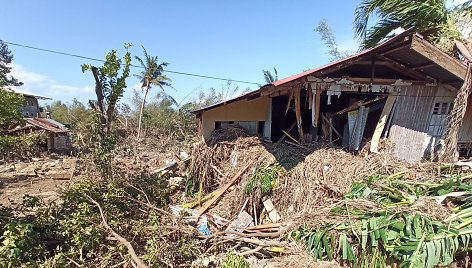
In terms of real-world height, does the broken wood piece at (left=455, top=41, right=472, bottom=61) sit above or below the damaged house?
above

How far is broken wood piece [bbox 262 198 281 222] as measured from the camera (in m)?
5.73

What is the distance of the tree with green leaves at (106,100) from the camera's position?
5547 millimetres

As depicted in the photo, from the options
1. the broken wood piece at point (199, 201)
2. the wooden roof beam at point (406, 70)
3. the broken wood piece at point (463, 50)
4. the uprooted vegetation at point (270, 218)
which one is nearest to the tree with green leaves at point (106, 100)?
the uprooted vegetation at point (270, 218)

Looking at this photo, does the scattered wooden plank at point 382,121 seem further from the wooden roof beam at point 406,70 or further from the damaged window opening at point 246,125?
the damaged window opening at point 246,125

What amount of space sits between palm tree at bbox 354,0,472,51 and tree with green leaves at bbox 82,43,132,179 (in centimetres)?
721

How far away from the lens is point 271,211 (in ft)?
19.2

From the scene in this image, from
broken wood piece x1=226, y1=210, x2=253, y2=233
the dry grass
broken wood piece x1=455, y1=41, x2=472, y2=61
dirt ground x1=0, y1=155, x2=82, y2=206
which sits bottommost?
dirt ground x1=0, y1=155, x2=82, y2=206

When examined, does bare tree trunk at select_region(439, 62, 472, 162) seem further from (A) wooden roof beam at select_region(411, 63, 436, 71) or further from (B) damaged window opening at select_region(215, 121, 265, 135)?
(B) damaged window opening at select_region(215, 121, 265, 135)

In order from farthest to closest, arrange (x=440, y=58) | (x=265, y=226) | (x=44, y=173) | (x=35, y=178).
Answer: (x=44, y=173), (x=35, y=178), (x=265, y=226), (x=440, y=58)

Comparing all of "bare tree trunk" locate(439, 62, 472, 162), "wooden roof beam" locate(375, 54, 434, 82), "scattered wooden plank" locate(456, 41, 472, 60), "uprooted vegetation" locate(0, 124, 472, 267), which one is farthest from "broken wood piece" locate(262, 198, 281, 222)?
"scattered wooden plank" locate(456, 41, 472, 60)

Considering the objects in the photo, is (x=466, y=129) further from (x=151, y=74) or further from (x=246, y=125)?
(x=151, y=74)

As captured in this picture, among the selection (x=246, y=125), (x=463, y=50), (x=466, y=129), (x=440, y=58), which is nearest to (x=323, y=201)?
(x=246, y=125)

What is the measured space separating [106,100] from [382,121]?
7426 mm

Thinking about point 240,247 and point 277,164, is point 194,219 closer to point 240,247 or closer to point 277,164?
point 240,247
